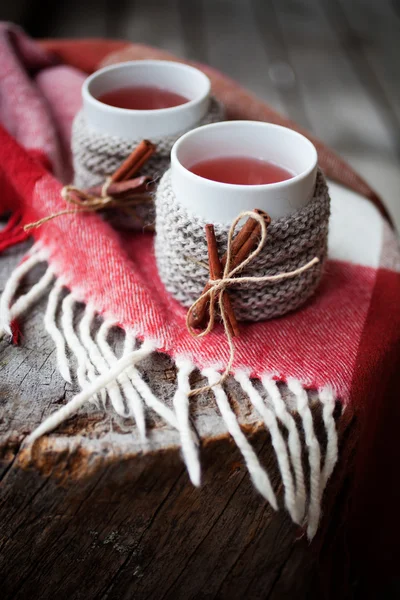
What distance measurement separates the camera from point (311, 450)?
0.49m

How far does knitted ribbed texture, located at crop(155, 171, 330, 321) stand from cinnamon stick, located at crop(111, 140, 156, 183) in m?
0.06

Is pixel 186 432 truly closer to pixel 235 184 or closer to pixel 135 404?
pixel 135 404

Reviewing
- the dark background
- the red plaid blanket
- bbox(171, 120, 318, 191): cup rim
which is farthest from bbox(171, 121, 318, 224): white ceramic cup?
the dark background

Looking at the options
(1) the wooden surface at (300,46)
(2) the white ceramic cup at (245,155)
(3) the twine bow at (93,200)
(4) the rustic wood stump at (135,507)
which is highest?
(2) the white ceramic cup at (245,155)

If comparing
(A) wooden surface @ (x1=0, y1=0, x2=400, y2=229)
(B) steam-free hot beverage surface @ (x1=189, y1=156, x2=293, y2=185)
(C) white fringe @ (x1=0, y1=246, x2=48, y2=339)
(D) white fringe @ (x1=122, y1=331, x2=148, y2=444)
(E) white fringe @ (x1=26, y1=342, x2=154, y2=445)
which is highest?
(B) steam-free hot beverage surface @ (x1=189, y1=156, x2=293, y2=185)

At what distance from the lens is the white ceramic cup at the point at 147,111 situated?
61 centimetres

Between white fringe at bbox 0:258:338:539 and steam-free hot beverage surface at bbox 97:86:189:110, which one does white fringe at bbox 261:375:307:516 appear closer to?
white fringe at bbox 0:258:338:539

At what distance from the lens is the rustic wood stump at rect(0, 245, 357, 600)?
47cm

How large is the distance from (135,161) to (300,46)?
5.54 feet

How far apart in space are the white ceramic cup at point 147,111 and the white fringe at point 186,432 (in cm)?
27

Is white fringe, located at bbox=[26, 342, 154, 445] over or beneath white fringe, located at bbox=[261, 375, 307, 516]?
over

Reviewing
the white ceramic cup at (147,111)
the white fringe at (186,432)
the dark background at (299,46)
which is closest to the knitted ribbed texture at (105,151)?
the white ceramic cup at (147,111)

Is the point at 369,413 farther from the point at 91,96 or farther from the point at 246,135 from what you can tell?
the point at 91,96

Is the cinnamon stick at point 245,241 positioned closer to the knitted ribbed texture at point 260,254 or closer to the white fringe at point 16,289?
the knitted ribbed texture at point 260,254
